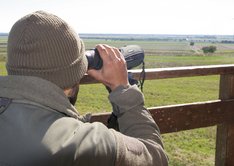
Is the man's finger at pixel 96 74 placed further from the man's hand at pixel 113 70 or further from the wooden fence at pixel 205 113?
the wooden fence at pixel 205 113

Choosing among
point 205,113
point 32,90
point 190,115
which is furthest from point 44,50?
point 205,113

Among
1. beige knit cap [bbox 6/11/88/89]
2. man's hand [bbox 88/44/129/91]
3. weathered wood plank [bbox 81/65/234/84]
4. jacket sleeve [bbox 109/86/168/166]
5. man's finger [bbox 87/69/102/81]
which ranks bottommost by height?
weathered wood plank [bbox 81/65/234/84]

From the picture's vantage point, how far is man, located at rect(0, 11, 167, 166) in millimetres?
1056

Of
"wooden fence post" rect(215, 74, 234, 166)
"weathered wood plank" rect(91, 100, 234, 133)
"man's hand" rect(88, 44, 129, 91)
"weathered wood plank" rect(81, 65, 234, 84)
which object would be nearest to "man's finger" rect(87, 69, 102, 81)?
"man's hand" rect(88, 44, 129, 91)

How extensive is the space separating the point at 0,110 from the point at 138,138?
1.40ft

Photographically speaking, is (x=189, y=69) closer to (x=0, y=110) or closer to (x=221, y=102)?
(x=221, y=102)

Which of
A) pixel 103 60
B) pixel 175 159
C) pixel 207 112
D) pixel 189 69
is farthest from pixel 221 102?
pixel 175 159

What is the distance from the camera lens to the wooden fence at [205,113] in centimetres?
259

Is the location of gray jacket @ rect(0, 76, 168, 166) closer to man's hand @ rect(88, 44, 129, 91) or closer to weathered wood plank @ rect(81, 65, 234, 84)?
man's hand @ rect(88, 44, 129, 91)

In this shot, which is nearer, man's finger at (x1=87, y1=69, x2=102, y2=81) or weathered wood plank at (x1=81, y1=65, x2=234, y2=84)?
man's finger at (x1=87, y1=69, x2=102, y2=81)

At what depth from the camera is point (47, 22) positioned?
1.18 m

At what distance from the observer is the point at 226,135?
3039mm

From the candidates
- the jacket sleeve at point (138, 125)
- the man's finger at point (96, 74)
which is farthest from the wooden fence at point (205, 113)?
the jacket sleeve at point (138, 125)

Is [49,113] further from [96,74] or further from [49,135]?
[96,74]
